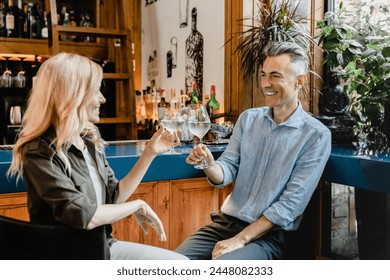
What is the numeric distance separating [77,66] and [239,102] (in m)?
1.94

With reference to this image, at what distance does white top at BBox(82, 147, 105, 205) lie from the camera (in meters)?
1.45

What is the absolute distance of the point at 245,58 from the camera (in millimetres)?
2965

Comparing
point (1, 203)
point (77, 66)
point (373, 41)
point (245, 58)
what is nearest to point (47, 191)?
point (77, 66)

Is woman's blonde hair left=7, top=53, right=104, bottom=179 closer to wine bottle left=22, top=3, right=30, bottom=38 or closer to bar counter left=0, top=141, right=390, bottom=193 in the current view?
bar counter left=0, top=141, right=390, bottom=193

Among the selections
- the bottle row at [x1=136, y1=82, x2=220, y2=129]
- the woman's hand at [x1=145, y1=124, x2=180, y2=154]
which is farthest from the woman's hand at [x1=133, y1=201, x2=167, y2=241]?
the bottle row at [x1=136, y1=82, x2=220, y2=129]

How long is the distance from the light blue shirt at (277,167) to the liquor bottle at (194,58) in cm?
179

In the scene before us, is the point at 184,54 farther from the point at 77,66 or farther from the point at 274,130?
the point at 77,66

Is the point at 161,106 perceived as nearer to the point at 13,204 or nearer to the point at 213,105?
the point at 213,105

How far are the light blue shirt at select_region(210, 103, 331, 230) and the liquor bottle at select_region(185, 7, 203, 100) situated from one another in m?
1.79

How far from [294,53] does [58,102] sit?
960 mm

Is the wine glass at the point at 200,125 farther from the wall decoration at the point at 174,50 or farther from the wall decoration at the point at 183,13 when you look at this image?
the wall decoration at the point at 174,50

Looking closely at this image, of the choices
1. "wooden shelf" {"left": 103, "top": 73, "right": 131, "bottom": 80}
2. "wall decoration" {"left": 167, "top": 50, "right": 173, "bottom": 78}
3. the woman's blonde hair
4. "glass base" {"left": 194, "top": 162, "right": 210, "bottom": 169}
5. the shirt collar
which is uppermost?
"wall decoration" {"left": 167, "top": 50, "right": 173, "bottom": 78}

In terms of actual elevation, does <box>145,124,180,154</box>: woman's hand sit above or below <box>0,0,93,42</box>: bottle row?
below

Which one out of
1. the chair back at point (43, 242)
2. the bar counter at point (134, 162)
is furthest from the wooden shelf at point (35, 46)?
Answer: the chair back at point (43, 242)
